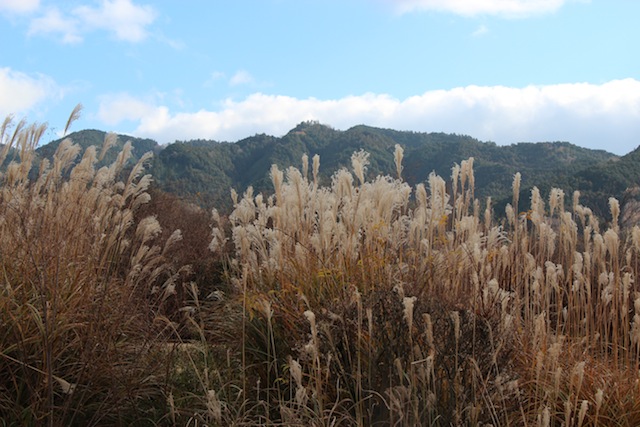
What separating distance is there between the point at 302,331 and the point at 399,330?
28.0 inches

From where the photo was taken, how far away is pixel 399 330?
10.2ft

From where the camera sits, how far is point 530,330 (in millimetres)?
4219

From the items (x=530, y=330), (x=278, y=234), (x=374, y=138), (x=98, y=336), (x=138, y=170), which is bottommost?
(x=530, y=330)

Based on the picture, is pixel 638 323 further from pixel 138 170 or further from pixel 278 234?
pixel 138 170

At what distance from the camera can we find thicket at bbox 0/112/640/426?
115 inches

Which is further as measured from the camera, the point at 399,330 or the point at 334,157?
the point at 334,157

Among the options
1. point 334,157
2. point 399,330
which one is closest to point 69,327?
point 399,330

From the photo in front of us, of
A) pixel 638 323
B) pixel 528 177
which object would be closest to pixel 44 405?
pixel 638 323

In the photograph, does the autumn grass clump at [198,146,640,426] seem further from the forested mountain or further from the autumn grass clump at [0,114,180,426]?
the forested mountain

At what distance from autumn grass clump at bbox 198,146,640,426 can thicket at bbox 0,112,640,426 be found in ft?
0.06

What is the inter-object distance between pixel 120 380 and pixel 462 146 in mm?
69948

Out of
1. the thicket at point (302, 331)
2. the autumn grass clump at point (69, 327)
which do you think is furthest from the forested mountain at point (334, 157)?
the autumn grass clump at point (69, 327)

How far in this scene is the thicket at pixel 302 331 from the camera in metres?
2.92

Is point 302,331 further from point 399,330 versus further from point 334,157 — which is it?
point 334,157
